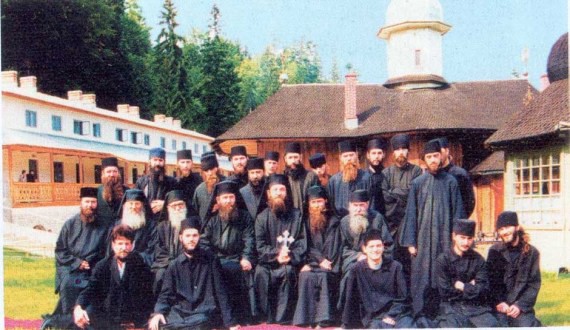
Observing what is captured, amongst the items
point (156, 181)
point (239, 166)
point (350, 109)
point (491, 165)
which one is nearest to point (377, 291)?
point (239, 166)

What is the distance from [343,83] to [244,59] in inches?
76.1

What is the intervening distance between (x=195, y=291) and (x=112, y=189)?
4.89ft

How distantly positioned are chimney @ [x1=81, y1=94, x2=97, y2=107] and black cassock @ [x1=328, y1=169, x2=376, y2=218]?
299cm

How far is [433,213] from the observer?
5.17 metres

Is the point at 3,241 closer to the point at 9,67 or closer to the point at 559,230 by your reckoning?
the point at 9,67

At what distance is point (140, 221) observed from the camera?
5.35 metres

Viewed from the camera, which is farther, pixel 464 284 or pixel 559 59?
pixel 559 59

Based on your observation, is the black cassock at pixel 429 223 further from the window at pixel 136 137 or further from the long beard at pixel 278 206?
the window at pixel 136 137

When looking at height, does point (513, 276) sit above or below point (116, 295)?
above

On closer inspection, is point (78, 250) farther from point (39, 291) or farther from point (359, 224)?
point (359, 224)

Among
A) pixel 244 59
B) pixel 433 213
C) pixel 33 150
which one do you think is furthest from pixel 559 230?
pixel 33 150

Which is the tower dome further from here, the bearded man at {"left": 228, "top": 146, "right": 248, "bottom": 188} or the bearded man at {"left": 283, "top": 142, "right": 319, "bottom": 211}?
the bearded man at {"left": 228, "top": 146, "right": 248, "bottom": 188}

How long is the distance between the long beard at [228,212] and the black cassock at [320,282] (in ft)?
2.44

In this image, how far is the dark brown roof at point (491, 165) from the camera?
8.86 meters
